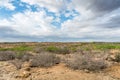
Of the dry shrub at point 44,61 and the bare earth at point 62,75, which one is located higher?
the dry shrub at point 44,61

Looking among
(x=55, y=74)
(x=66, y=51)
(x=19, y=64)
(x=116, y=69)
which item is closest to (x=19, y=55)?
(x=19, y=64)

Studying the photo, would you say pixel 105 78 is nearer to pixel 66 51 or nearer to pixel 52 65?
pixel 52 65

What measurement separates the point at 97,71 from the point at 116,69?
122cm

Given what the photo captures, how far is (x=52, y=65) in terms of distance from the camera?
41.8 feet

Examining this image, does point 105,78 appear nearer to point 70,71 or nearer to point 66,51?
point 70,71

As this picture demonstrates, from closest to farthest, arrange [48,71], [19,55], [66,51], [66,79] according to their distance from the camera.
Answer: [66,79] → [48,71] → [19,55] → [66,51]

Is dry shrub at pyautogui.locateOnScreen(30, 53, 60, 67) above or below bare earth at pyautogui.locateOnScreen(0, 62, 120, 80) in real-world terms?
above

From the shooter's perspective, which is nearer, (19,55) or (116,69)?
(116,69)

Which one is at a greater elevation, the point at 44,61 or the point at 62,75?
the point at 44,61

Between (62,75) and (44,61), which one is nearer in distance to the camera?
(62,75)

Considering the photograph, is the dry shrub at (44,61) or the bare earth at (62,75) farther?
the dry shrub at (44,61)

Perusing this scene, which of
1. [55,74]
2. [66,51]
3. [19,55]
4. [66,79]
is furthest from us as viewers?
[66,51]

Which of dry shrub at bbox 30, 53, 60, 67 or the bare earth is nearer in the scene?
the bare earth

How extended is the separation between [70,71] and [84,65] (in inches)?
37.6
